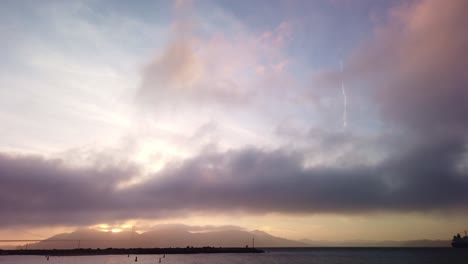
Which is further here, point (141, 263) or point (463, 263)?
point (141, 263)

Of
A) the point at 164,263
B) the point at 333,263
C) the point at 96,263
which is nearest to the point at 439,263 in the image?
the point at 333,263

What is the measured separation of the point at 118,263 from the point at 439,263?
5316 inches

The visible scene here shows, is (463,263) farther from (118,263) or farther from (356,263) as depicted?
(118,263)

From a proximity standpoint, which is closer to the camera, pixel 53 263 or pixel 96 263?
pixel 96 263

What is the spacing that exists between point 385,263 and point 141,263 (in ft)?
356

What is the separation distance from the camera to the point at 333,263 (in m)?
158

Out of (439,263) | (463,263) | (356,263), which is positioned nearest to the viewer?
(463,263)

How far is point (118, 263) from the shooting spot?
486ft

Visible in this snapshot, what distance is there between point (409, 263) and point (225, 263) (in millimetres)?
80742

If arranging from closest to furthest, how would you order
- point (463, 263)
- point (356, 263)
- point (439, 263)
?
point (463, 263)
point (439, 263)
point (356, 263)

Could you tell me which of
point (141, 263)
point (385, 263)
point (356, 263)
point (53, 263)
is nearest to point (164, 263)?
point (141, 263)

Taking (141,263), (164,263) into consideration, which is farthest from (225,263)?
(141,263)

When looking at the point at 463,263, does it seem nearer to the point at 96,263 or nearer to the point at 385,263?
the point at 385,263

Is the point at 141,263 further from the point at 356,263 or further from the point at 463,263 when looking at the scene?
the point at 463,263
